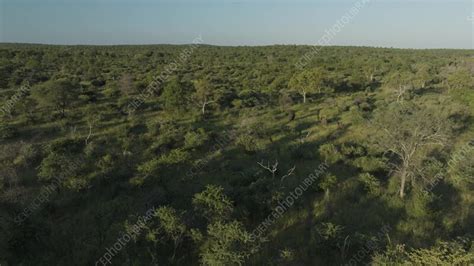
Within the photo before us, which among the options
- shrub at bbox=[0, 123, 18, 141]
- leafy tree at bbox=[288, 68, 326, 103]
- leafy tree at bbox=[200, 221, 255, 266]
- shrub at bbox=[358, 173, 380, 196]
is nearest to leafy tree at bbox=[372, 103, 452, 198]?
shrub at bbox=[358, 173, 380, 196]

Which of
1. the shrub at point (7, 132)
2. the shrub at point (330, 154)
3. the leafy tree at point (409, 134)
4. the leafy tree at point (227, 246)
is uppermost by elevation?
the leafy tree at point (409, 134)

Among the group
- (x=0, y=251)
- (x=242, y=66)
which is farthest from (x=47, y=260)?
(x=242, y=66)

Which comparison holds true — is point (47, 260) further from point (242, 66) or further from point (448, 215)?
point (242, 66)

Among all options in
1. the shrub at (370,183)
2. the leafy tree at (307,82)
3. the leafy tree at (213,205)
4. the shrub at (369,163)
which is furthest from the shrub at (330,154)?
the leafy tree at (307,82)

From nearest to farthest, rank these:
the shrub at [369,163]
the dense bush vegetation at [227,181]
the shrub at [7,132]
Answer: the dense bush vegetation at [227,181]
the shrub at [369,163]
the shrub at [7,132]

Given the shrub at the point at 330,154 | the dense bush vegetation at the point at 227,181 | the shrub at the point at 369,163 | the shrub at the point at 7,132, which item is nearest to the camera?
the dense bush vegetation at the point at 227,181

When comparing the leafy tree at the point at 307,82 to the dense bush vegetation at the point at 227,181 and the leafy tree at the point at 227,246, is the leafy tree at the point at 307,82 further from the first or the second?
the leafy tree at the point at 227,246

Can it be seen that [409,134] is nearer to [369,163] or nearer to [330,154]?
[369,163]

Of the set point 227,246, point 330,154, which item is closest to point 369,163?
point 330,154
